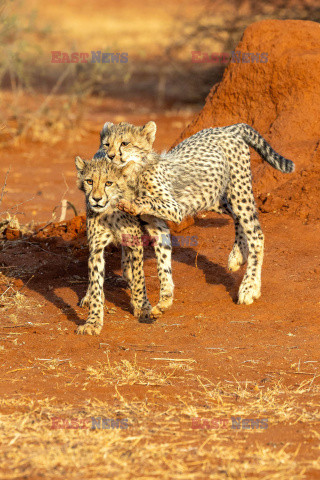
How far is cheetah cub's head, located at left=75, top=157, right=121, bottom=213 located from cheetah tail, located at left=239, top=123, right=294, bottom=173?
1452 millimetres

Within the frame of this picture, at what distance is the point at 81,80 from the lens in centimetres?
1445

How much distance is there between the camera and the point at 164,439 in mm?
3410

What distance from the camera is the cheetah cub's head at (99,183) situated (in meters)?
4.85

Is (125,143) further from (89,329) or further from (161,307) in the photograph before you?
(89,329)

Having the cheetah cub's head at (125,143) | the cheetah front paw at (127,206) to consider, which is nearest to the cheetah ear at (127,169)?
the cheetah cub's head at (125,143)

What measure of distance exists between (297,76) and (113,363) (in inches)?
167

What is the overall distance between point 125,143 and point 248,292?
57.0 inches

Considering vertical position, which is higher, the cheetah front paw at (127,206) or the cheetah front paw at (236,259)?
the cheetah front paw at (127,206)

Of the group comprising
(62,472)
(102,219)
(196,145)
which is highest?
(196,145)

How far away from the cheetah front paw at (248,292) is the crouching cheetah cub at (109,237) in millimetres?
583

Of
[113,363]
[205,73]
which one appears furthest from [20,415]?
[205,73]

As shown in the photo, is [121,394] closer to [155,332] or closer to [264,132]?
[155,332]

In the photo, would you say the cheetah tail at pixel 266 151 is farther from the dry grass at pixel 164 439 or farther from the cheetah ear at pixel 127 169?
the dry grass at pixel 164 439

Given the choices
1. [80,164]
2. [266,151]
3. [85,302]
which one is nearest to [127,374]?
[85,302]
